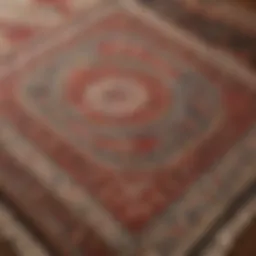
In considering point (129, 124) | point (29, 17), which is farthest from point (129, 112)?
point (29, 17)

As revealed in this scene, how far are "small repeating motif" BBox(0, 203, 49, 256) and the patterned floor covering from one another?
0.03m

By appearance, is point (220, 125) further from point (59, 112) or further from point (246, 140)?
point (59, 112)

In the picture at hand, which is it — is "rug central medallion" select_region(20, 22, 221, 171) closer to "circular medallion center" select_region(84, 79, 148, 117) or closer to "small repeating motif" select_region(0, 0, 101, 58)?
"circular medallion center" select_region(84, 79, 148, 117)

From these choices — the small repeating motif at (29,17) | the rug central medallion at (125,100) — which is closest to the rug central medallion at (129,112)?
the rug central medallion at (125,100)

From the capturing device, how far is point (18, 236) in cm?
113

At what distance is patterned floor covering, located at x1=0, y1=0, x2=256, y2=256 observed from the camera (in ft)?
3.80

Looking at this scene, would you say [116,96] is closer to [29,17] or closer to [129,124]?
[129,124]

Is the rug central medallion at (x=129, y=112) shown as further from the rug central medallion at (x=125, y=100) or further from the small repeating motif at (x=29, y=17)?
the small repeating motif at (x=29, y=17)

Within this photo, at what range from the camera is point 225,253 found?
1099 millimetres

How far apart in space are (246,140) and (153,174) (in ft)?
0.98

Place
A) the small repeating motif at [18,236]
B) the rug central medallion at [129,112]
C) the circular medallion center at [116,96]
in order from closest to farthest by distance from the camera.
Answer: the small repeating motif at [18,236] → the rug central medallion at [129,112] → the circular medallion center at [116,96]

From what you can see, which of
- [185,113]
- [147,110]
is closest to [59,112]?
[147,110]

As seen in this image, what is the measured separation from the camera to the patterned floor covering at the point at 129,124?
3.80ft

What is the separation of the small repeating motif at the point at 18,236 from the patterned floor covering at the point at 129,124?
0.09 feet
